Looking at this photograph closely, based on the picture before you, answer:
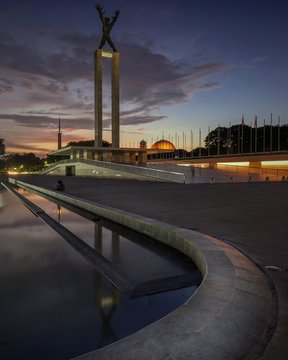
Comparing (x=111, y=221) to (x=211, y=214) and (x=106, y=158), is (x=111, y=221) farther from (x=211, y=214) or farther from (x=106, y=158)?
(x=106, y=158)

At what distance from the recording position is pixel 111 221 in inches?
419

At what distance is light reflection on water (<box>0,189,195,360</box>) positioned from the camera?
3.38 meters

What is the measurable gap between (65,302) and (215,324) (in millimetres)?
2369

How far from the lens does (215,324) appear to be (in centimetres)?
285

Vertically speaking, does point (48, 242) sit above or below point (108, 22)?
below

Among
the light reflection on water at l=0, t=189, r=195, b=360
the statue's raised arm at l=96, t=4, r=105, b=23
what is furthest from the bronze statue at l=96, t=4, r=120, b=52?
the light reflection on water at l=0, t=189, r=195, b=360

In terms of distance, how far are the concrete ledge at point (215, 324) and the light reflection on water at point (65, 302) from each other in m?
0.81

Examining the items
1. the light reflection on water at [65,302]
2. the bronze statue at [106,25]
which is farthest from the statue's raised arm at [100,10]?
the light reflection on water at [65,302]

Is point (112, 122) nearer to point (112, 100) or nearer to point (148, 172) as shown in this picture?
point (112, 100)

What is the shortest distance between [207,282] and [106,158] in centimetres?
5217

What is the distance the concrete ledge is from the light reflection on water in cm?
81

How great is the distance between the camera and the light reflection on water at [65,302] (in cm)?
338

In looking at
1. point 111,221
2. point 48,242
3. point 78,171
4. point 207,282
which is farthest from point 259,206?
point 78,171

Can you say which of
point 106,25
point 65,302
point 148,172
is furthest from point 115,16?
point 65,302
